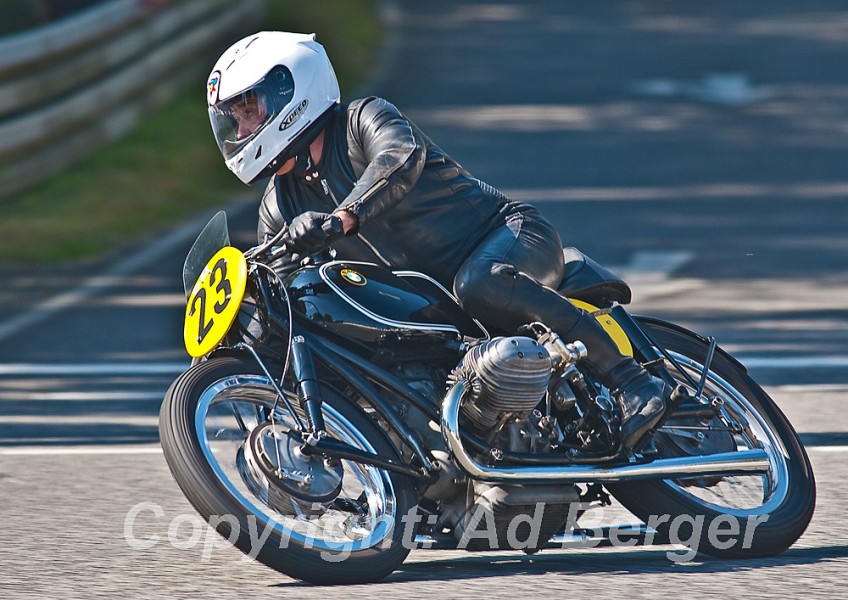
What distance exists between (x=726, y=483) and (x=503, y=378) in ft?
3.05

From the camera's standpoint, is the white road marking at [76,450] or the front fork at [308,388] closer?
the front fork at [308,388]

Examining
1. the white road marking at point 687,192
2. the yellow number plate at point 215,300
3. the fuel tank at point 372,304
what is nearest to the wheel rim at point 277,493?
the yellow number plate at point 215,300

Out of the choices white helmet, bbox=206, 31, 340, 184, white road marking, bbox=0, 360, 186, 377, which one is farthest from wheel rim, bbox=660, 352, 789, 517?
white road marking, bbox=0, 360, 186, 377

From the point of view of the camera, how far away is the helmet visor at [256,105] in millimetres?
4832

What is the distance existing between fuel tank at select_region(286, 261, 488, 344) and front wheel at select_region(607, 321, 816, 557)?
75cm

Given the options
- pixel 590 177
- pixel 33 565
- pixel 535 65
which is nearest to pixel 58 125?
pixel 590 177

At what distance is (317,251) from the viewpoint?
15.4 feet

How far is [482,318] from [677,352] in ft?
2.49

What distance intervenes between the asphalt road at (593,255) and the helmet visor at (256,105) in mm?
1307

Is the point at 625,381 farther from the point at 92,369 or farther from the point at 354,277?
the point at 92,369

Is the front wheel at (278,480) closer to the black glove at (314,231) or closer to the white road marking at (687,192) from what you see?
the black glove at (314,231)

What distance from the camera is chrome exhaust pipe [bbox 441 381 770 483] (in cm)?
461

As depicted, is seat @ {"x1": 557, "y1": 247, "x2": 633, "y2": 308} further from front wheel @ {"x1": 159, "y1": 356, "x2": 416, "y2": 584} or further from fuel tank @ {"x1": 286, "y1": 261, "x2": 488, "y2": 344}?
front wheel @ {"x1": 159, "y1": 356, "x2": 416, "y2": 584}

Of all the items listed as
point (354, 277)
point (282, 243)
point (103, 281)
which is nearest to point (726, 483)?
point (354, 277)
